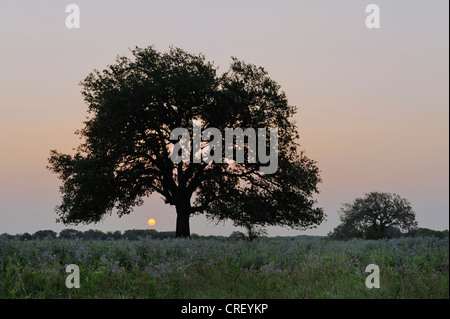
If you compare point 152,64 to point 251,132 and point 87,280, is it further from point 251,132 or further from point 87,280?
point 87,280

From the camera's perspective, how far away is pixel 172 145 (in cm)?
2612

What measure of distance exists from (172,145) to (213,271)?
1672 cm

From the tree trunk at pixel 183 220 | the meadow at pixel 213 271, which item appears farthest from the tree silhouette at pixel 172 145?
the meadow at pixel 213 271

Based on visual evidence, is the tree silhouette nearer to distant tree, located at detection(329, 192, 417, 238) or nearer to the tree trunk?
the tree trunk

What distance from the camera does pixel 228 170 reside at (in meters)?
26.2

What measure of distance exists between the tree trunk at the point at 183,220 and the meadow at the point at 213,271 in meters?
12.0

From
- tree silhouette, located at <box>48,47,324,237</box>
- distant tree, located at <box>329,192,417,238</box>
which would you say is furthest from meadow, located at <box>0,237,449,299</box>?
distant tree, located at <box>329,192,417,238</box>

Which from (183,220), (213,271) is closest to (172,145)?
(183,220)

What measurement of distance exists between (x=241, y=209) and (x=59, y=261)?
1458cm

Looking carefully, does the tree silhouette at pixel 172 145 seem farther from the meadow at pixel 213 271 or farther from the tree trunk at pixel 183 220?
the meadow at pixel 213 271

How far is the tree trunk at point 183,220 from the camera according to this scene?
25922mm

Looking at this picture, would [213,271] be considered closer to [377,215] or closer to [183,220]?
[183,220]

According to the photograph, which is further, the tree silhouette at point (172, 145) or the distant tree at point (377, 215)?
the distant tree at point (377, 215)

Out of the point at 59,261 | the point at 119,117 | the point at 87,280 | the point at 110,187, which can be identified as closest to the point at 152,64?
the point at 119,117
